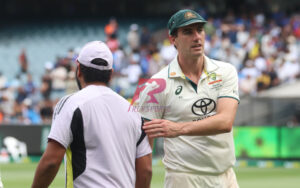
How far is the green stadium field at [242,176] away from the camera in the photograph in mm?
14453

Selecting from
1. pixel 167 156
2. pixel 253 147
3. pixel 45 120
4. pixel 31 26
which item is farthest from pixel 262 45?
pixel 167 156

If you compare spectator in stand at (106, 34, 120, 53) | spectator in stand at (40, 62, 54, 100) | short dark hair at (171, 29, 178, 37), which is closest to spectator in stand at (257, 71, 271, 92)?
spectator in stand at (106, 34, 120, 53)

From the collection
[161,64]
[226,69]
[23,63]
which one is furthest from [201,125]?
[23,63]

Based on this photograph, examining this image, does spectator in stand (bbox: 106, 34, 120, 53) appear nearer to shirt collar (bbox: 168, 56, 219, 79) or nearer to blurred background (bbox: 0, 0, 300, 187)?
blurred background (bbox: 0, 0, 300, 187)

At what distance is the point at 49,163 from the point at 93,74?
630 millimetres

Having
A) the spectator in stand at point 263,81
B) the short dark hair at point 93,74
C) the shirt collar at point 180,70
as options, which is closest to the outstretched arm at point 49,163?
the short dark hair at point 93,74

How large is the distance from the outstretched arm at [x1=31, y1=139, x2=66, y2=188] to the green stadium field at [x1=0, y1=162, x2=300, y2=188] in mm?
9587

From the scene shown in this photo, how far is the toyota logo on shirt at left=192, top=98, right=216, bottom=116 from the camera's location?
5590 mm

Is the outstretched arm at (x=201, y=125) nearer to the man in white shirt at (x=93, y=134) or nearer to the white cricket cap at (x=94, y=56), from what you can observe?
the man in white shirt at (x=93, y=134)

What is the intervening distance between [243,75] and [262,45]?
2.08 m

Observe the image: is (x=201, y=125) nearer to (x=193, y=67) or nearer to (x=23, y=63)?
(x=193, y=67)

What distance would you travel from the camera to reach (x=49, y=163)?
4453 millimetres

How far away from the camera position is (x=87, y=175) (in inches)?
177

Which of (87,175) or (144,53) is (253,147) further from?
(87,175)
